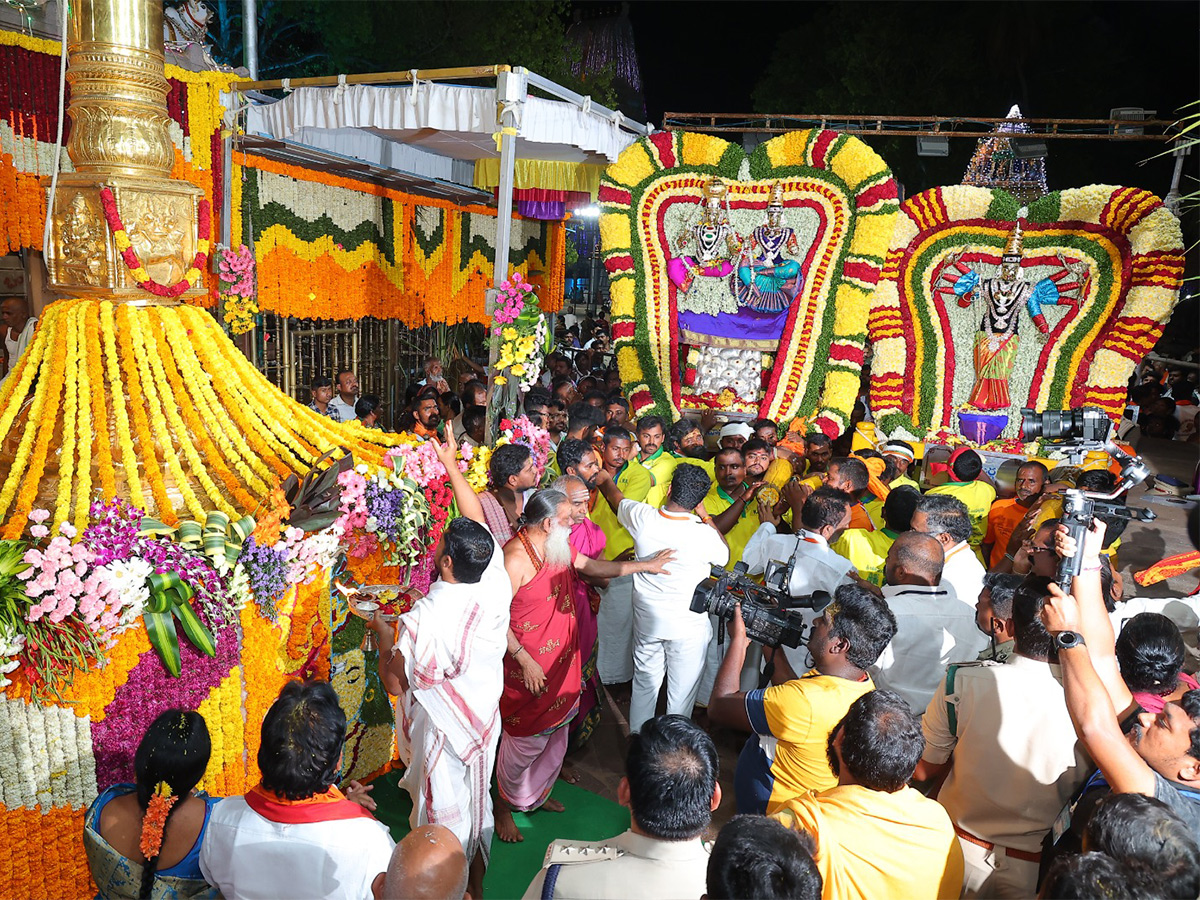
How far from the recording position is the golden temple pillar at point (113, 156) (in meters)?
2.66

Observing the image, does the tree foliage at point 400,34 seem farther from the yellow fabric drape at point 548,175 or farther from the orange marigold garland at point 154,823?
the orange marigold garland at point 154,823

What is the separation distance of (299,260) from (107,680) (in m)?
7.55

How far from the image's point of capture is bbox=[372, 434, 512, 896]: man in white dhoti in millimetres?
2738

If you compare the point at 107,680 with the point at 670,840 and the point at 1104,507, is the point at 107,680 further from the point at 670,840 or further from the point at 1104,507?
the point at 1104,507

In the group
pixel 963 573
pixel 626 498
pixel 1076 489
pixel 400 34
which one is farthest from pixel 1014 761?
pixel 400 34

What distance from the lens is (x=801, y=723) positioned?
2.38 m

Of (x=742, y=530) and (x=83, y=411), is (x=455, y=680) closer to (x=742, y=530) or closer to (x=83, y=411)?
(x=83, y=411)

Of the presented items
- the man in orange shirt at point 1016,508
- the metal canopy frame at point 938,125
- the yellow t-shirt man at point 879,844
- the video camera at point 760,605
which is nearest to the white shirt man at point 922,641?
the video camera at point 760,605

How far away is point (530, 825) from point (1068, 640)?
2.54 metres

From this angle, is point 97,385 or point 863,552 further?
point 863,552

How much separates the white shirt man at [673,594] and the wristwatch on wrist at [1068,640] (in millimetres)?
1875

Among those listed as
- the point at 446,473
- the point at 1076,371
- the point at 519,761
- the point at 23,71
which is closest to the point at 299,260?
the point at 23,71

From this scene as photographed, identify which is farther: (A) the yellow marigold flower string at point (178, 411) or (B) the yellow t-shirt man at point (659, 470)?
(B) the yellow t-shirt man at point (659, 470)

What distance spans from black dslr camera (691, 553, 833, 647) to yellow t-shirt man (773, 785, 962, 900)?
772 mm
